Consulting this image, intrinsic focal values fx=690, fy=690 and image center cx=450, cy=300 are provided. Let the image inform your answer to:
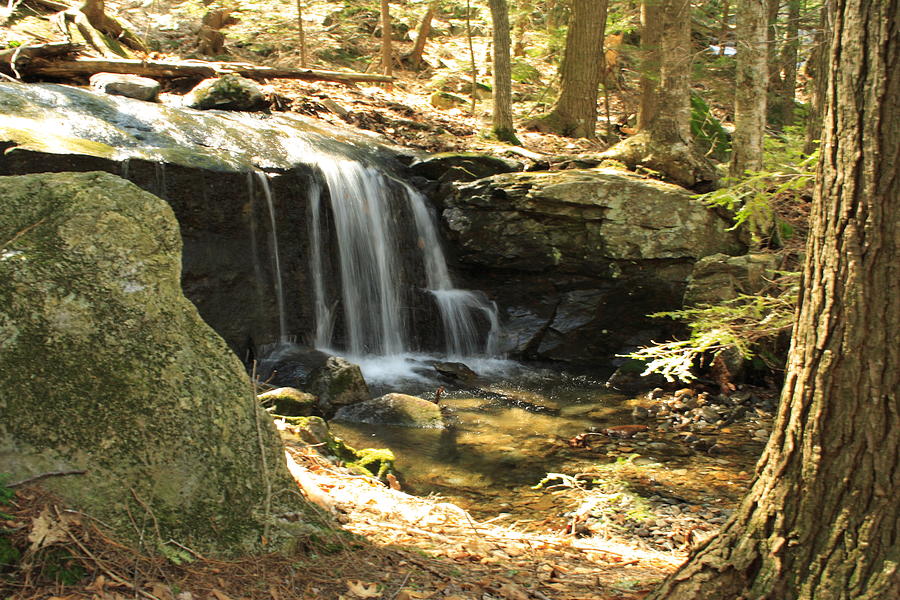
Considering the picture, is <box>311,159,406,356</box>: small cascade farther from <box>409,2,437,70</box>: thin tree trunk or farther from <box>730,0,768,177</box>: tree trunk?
<box>409,2,437,70</box>: thin tree trunk

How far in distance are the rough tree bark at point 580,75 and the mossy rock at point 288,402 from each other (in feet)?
36.3

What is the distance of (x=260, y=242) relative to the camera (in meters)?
9.93

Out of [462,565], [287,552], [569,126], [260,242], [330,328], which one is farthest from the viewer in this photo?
[569,126]

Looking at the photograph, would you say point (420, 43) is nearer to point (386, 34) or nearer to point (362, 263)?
point (386, 34)

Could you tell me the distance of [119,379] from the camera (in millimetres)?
2693

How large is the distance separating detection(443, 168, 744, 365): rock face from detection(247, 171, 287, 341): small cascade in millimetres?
3185

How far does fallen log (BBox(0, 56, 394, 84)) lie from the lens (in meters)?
11.6

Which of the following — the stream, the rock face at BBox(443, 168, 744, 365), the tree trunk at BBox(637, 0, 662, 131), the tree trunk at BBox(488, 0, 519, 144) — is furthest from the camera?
the tree trunk at BBox(488, 0, 519, 144)

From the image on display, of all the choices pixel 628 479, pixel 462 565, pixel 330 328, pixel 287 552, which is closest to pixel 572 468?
pixel 628 479

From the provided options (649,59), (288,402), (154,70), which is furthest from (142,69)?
(649,59)

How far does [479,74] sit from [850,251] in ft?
72.9

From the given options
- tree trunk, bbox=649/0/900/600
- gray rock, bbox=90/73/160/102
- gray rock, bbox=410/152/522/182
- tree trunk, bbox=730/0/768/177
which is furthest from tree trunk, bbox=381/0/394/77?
tree trunk, bbox=649/0/900/600

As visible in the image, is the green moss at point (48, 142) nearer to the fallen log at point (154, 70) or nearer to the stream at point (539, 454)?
the fallen log at point (154, 70)

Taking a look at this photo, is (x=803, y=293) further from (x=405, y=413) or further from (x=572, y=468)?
(x=405, y=413)
